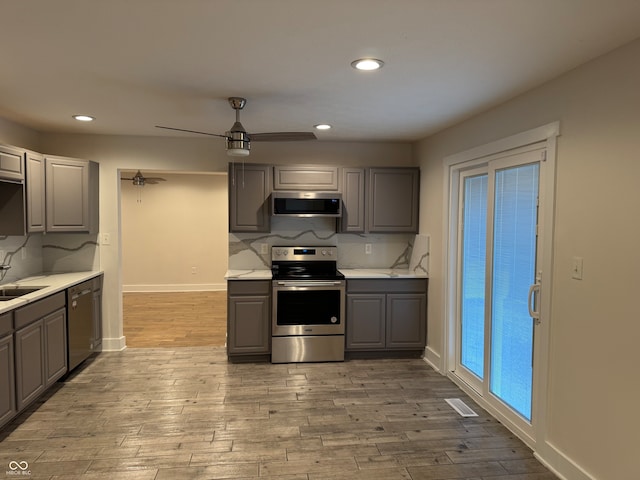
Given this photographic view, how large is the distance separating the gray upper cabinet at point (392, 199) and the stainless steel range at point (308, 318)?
0.79 meters

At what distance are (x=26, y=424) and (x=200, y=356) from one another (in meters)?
1.72

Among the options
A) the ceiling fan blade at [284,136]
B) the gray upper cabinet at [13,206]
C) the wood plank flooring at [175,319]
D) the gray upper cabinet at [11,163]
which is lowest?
the wood plank flooring at [175,319]

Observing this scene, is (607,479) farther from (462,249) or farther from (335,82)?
(335,82)

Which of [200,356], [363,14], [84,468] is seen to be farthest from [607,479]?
[200,356]

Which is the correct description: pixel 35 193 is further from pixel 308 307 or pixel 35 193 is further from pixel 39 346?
pixel 308 307

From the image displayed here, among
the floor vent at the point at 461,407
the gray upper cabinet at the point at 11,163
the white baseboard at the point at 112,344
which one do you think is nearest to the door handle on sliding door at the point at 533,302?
the floor vent at the point at 461,407

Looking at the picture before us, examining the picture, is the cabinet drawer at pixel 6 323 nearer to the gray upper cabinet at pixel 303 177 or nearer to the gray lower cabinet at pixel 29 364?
the gray lower cabinet at pixel 29 364

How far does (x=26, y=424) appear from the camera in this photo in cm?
300

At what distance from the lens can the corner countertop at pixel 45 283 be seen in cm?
287

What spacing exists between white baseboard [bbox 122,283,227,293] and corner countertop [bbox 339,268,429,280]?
414cm

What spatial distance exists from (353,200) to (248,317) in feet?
5.51

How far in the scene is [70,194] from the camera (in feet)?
13.4

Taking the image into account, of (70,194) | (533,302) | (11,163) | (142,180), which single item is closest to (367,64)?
(533,302)

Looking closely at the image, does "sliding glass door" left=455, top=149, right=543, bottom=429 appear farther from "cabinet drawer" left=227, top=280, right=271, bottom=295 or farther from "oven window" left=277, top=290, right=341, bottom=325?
"cabinet drawer" left=227, top=280, right=271, bottom=295
